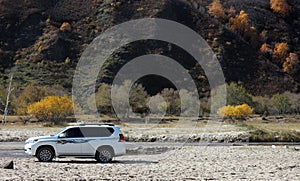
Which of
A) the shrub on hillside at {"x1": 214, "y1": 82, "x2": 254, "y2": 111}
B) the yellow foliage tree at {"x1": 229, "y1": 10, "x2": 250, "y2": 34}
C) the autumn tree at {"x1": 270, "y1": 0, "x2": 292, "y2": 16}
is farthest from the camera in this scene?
the autumn tree at {"x1": 270, "y1": 0, "x2": 292, "y2": 16}

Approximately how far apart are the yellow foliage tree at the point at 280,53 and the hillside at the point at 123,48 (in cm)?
157

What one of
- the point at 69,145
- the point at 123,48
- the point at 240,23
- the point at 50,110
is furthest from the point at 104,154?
the point at 240,23

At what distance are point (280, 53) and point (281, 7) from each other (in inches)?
854

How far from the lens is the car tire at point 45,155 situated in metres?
22.4

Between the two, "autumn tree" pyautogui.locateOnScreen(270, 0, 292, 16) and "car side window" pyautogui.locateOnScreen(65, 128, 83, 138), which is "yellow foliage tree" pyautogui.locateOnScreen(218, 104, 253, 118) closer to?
"autumn tree" pyautogui.locateOnScreen(270, 0, 292, 16)

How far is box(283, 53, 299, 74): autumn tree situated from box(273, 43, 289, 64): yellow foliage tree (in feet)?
5.23

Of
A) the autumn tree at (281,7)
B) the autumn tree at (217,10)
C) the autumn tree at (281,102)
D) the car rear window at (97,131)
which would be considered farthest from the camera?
the autumn tree at (281,7)

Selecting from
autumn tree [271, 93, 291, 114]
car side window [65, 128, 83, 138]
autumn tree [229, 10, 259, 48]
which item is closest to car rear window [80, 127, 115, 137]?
car side window [65, 128, 83, 138]

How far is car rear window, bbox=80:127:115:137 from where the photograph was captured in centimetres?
2272

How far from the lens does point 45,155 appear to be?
22375 mm

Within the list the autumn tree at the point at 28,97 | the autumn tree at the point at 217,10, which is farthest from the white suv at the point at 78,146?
the autumn tree at the point at 217,10

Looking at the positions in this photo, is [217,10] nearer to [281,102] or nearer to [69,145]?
[281,102]

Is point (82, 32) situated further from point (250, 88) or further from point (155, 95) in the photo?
point (250, 88)

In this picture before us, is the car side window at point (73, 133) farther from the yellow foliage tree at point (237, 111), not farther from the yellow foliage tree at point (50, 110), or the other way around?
the yellow foliage tree at point (237, 111)
